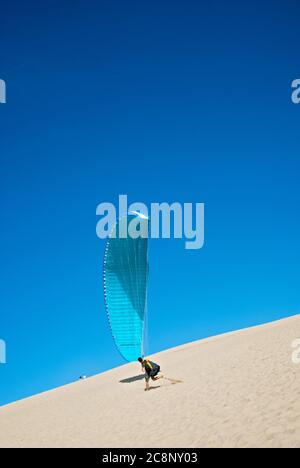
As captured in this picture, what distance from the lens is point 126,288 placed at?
21531 mm

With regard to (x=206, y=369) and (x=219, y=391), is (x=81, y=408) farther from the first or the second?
(x=219, y=391)

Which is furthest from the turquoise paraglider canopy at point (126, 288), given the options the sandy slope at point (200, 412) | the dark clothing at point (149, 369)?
the dark clothing at point (149, 369)

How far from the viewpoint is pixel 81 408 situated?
18.6 meters

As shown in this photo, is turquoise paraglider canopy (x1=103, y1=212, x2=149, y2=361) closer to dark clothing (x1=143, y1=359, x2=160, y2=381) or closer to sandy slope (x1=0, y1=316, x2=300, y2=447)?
sandy slope (x1=0, y1=316, x2=300, y2=447)

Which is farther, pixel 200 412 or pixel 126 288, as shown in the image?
pixel 126 288

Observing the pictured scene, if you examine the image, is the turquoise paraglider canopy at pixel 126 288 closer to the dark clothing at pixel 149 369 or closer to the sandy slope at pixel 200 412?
the sandy slope at pixel 200 412

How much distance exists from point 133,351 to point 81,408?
3706 mm

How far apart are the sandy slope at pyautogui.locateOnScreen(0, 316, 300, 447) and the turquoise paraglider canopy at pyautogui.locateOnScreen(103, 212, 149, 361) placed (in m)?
2.21

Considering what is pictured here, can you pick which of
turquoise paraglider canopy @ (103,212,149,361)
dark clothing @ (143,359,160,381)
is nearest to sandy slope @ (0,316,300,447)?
dark clothing @ (143,359,160,381)

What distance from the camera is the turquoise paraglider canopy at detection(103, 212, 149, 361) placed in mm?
21047

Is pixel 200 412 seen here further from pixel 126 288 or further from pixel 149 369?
pixel 126 288

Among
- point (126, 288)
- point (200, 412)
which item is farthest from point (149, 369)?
point (200, 412)

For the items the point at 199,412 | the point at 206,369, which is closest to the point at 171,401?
the point at 199,412

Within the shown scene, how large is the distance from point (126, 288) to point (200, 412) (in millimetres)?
10585
